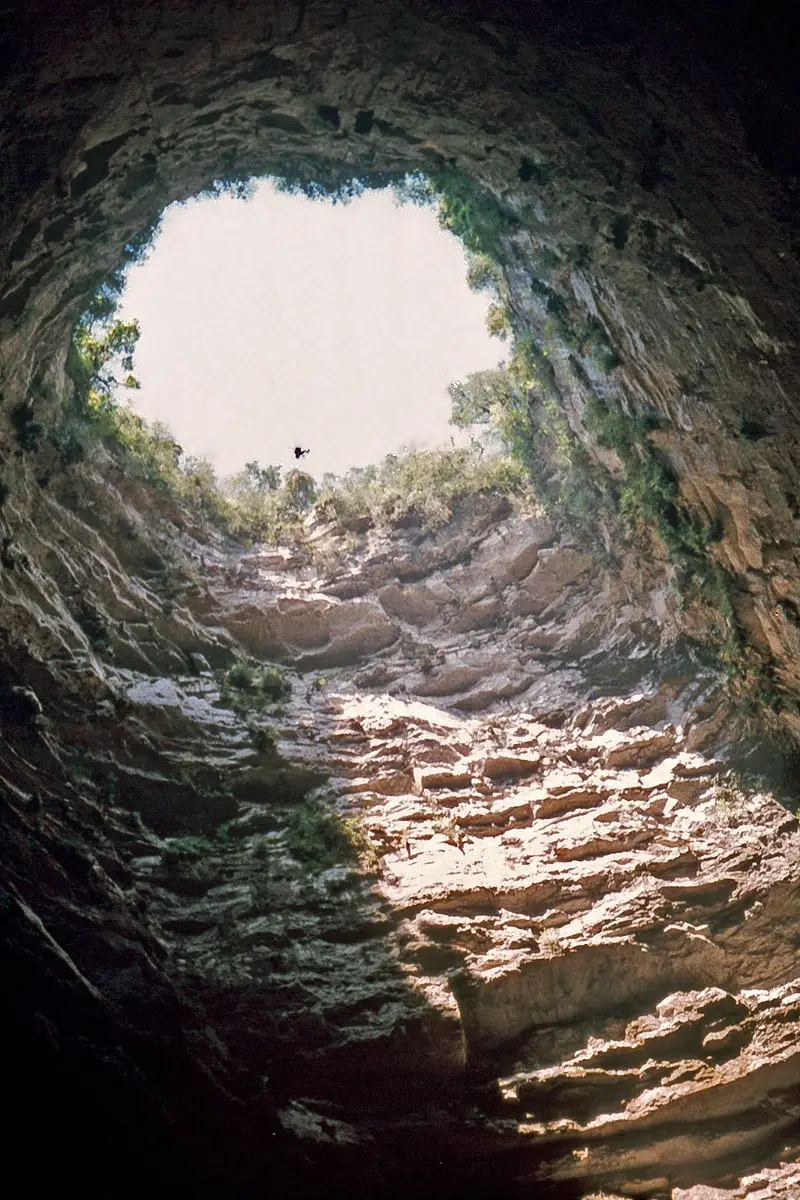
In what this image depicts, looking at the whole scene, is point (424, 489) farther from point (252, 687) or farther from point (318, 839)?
point (318, 839)

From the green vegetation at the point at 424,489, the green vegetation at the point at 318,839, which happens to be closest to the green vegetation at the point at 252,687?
the green vegetation at the point at 318,839

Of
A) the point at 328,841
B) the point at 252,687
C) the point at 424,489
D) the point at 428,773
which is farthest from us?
the point at 424,489

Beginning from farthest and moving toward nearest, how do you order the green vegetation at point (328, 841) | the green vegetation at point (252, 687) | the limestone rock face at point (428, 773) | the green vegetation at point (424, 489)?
the green vegetation at point (424, 489) → the green vegetation at point (252, 687) → the green vegetation at point (328, 841) → the limestone rock face at point (428, 773)

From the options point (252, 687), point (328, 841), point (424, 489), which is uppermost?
point (424, 489)

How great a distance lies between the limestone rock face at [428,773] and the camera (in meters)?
7.39

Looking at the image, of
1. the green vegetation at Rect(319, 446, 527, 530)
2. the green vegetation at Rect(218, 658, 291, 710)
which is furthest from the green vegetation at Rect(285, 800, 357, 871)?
the green vegetation at Rect(319, 446, 527, 530)

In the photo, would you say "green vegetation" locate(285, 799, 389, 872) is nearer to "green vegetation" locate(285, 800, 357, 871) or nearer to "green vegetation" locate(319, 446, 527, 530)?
"green vegetation" locate(285, 800, 357, 871)

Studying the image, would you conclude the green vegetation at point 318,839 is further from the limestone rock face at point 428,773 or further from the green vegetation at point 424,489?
the green vegetation at point 424,489

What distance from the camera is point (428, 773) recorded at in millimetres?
12695

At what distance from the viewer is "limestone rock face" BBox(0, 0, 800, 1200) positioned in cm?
739

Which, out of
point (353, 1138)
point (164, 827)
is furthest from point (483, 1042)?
point (164, 827)

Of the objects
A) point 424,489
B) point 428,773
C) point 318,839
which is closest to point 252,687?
point 428,773

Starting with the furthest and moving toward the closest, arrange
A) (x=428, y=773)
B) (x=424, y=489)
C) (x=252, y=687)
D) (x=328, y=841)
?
1. (x=424, y=489)
2. (x=252, y=687)
3. (x=428, y=773)
4. (x=328, y=841)

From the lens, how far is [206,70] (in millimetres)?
8141
